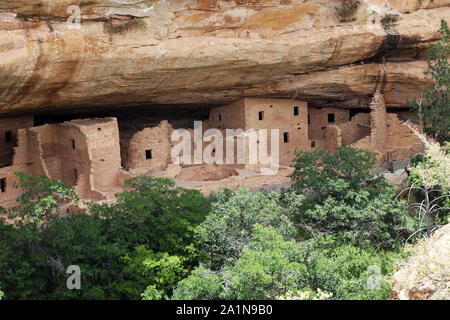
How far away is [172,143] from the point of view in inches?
839

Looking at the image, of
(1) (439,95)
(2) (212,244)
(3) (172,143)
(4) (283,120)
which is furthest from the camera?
(4) (283,120)

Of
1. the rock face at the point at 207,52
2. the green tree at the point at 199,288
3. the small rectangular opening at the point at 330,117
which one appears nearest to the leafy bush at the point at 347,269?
the green tree at the point at 199,288

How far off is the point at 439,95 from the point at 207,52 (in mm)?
7990

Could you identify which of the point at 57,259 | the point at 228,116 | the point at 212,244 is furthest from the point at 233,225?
the point at 228,116

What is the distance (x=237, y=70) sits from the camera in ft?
64.0

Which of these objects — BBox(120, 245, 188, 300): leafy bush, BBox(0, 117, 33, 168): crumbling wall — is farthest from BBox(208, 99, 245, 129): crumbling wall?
BBox(120, 245, 188, 300): leafy bush

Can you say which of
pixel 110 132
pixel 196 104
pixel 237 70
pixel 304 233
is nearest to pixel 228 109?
pixel 196 104

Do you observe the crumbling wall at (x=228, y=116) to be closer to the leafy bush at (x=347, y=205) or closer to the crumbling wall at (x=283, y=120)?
the crumbling wall at (x=283, y=120)

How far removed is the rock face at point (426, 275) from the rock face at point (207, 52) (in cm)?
975

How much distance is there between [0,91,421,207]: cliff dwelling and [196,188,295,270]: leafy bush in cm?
335

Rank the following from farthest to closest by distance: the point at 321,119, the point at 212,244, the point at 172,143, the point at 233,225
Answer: the point at 321,119, the point at 172,143, the point at 233,225, the point at 212,244

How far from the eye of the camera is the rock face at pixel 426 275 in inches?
371

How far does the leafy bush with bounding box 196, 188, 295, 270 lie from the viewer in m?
14.7

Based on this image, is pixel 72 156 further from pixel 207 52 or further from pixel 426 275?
pixel 426 275
